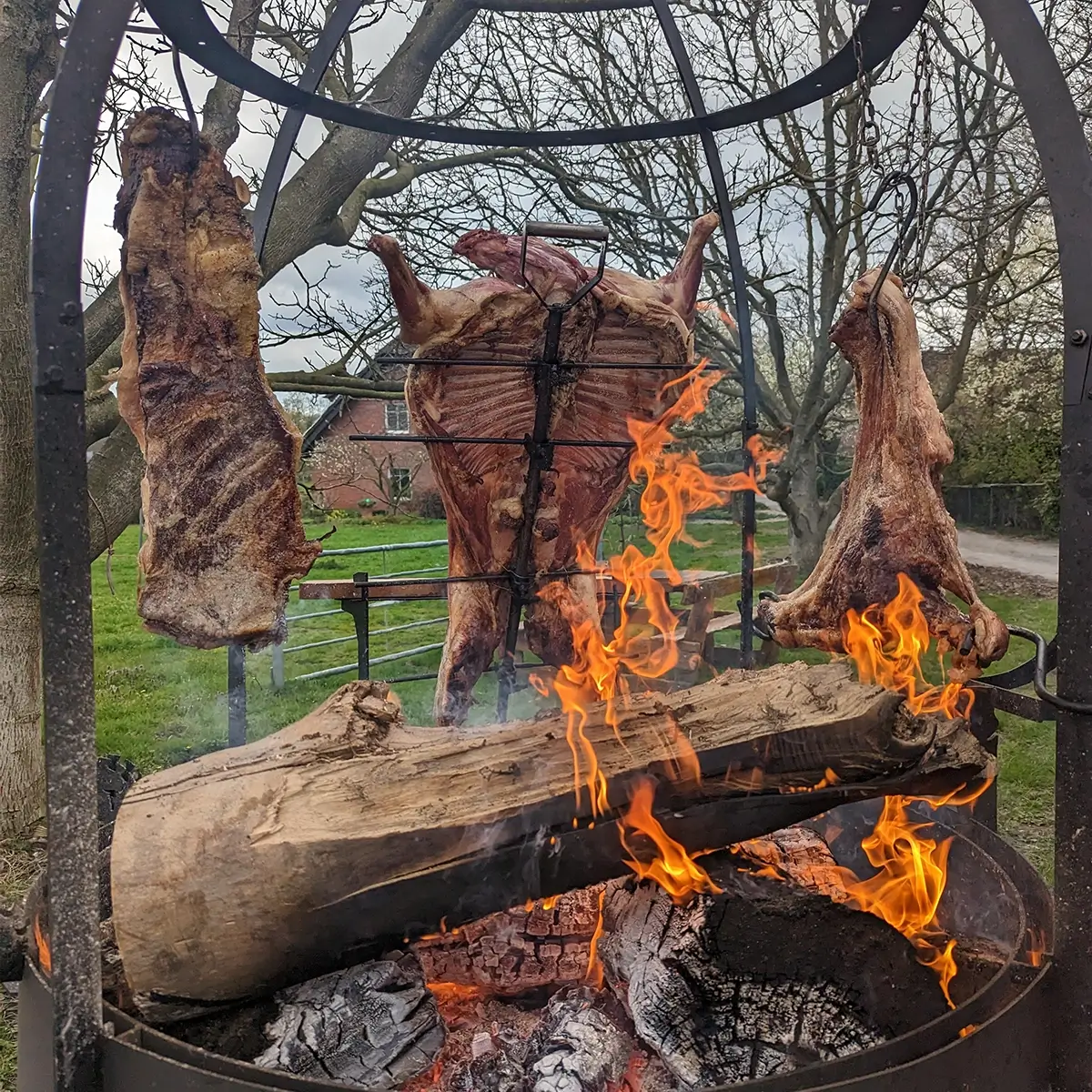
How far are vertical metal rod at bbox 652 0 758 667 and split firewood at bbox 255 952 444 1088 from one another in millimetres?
1634

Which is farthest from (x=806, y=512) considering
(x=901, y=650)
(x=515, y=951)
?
(x=515, y=951)

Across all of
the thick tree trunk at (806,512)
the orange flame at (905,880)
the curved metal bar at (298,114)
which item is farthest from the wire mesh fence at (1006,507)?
the curved metal bar at (298,114)

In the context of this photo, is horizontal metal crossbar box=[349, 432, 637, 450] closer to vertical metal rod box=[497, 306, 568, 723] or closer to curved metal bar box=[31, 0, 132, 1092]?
vertical metal rod box=[497, 306, 568, 723]

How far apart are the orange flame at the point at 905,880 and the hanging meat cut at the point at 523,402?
1199 mm

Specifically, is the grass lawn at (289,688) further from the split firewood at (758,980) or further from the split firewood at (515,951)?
the split firewood at (758,980)

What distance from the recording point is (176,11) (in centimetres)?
207

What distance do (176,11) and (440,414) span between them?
50.7 inches

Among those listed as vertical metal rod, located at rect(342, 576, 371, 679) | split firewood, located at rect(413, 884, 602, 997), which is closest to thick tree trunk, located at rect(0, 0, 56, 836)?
vertical metal rod, located at rect(342, 576, 371, 679)

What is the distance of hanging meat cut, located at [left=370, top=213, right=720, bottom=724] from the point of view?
110 inches

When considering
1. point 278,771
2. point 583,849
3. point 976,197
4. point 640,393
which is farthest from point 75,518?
point 976,197

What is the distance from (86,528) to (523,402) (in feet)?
5.63

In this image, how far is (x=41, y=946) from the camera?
1835mm

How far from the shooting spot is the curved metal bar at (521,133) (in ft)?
6.79

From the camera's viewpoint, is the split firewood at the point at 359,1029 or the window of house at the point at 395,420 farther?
the window of house at the point at 395,420
